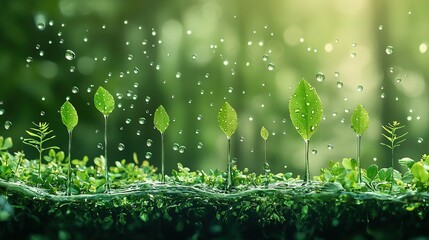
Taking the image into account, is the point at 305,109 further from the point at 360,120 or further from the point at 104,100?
the point at 104,100

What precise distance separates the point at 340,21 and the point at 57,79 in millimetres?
3606

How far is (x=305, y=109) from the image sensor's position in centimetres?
124

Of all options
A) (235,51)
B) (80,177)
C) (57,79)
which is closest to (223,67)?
(235,51)

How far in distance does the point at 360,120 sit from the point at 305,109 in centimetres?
15

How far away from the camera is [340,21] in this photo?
22.7 feet

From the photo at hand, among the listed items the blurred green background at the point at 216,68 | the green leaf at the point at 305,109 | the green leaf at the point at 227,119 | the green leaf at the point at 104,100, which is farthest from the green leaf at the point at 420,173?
the blurred green background at the point at 216,68

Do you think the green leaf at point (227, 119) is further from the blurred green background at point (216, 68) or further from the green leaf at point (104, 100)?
the blurred green background at point (216, 68)

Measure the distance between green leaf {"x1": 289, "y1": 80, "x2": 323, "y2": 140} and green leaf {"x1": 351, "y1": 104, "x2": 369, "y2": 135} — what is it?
0.11 meters

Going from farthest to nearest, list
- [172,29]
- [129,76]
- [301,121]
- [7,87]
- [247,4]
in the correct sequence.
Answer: [247,4]
[172,29]
[129,76]
[7,87]
[301,121]

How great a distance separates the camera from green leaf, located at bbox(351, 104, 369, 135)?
1292mm

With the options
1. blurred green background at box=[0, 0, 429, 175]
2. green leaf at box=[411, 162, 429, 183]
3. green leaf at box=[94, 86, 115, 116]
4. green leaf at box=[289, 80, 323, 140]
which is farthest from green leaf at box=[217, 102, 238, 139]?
blurred green background at box=[0, 0, 429, 175]

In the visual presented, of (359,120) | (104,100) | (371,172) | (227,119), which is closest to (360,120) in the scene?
(359,120)

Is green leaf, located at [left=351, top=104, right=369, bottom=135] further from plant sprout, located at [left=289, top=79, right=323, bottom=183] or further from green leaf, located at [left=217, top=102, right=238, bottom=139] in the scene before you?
green leaf, located at [left=217, top=102, right=238, bottom=139]

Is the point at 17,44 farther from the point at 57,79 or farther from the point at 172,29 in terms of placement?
the point at 172,29
